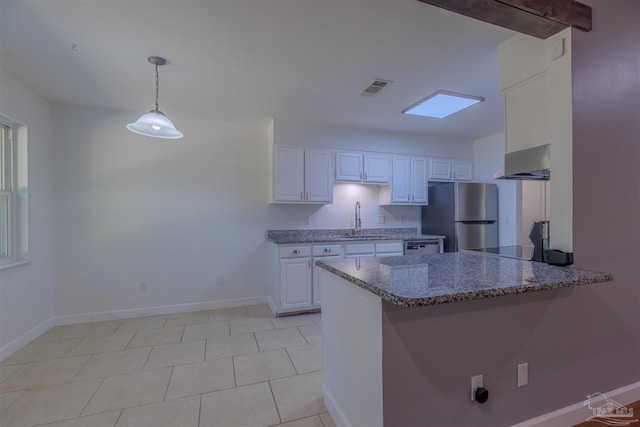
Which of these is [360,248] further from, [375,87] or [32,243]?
[32,243]

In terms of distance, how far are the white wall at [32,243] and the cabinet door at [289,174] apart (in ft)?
8.10

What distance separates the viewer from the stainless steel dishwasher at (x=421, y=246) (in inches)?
158

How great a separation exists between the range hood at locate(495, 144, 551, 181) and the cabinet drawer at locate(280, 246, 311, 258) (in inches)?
87.0

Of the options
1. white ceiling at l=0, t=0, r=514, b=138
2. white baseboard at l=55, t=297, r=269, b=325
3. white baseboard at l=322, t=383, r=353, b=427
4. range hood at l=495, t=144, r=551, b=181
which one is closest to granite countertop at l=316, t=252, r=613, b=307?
range hood at l=495, t=144, r=551, b=181

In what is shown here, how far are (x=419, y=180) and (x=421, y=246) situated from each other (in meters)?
1.06

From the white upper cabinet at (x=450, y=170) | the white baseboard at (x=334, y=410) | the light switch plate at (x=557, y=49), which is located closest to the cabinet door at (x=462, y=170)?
the white upper cabinet at (x=450, y=170)

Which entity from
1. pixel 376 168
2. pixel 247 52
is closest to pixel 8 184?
pixel 247 52

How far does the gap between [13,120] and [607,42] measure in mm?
4701

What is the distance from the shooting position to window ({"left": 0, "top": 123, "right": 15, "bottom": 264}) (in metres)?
2.70

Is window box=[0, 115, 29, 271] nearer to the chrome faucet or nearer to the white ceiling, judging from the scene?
the white ceiling

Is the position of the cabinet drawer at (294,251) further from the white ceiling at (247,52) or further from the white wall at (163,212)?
the white ceiling at (247,52)

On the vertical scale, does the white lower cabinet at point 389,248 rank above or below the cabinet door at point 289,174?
below

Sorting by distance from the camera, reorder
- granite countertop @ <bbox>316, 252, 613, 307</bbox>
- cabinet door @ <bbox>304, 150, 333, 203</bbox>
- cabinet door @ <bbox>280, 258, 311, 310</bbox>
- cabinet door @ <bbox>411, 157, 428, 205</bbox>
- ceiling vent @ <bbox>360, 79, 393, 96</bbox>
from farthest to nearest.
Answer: cabinet door @ <bbox>411, 157, 428, 205</bbox> < cabinet door @ <bbox>304, 150, 333, 203</bbox> < cabinet door @ <bbox>280, 258, 311, 310</bbox> < ceiling vent @ <bbox>360, 79, 393, 96</bbox> < granite countertop @ <bbox>316, 252, 613, 307</bbox>

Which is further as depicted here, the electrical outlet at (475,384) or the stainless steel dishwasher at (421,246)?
the stainless steel dishwasher at (421,246)
